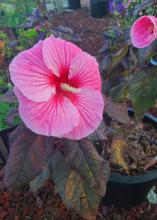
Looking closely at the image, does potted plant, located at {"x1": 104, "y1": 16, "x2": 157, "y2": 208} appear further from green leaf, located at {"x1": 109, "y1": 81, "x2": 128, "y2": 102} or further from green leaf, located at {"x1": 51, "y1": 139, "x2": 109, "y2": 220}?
green leaf, located at {"x1": 51, "y1": 139, "x2": 109, "y2": 220}

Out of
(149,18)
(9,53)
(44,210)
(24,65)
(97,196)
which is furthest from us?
(9,53)

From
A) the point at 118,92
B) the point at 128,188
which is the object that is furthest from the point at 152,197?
the point at 118,92

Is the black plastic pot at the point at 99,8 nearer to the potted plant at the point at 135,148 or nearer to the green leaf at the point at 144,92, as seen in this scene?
the potted plant at the point at 135,148

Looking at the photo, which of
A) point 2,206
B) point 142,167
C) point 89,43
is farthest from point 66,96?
point 89,43

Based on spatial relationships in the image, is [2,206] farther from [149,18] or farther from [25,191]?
[149,18]

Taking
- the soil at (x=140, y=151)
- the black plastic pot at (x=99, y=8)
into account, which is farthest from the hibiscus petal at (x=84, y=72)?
the black plastic pot at (x=99, y=8)

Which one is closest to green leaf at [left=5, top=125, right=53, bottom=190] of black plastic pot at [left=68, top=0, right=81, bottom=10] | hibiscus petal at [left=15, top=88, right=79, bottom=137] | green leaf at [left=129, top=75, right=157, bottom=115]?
hibiscus petal at [left=15, top=88, right=79, bottom=137]
